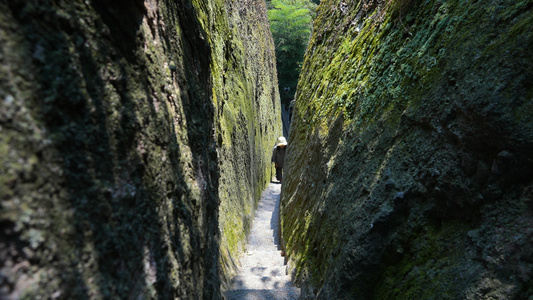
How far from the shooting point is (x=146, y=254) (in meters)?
1.37

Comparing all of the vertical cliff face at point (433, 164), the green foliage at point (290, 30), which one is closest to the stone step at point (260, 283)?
the vertical cliff face at point (433, 164)

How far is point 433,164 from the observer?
6.27ft

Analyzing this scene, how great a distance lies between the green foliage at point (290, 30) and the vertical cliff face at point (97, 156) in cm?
2074

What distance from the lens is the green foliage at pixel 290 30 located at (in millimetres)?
22422

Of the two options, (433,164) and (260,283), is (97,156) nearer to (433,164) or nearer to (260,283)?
(433,164)

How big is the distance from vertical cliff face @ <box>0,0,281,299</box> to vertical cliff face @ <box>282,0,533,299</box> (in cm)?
134

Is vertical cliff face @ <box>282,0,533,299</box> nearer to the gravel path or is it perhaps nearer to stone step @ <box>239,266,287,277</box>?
the gravel path

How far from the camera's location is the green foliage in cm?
2242

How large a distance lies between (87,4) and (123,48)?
243 millimetres

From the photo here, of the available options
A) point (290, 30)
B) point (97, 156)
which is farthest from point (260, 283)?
point (290, 30)

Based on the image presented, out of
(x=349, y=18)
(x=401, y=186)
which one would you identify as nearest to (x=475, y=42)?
(x=401, y=186)

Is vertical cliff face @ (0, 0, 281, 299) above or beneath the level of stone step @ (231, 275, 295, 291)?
above

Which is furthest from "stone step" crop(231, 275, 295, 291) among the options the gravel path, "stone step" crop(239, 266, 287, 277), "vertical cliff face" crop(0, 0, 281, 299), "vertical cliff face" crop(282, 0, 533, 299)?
"vertical cliff face" crop(0, 0, 281, 299)

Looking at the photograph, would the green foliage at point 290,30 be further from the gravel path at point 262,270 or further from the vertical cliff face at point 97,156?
the vertical cliff face at point 97,156
